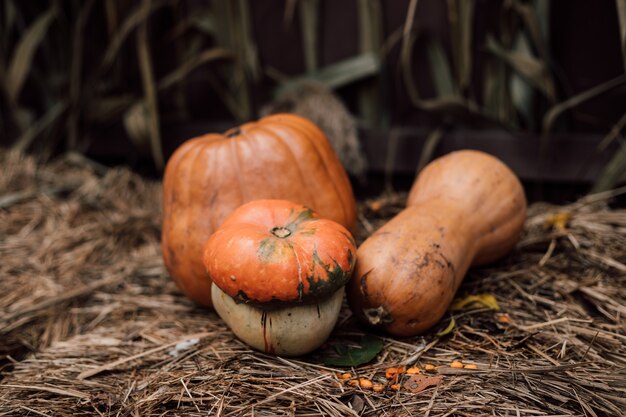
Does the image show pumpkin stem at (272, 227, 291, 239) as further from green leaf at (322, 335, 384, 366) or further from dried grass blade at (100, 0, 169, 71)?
dried grass blade at (100, 0, 169, 71)

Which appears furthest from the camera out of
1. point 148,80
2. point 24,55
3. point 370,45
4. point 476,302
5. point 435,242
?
point 24,55

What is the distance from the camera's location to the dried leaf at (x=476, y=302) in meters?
1.82

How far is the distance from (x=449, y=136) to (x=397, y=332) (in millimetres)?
1477

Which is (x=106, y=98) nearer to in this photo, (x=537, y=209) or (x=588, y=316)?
(x=537, y=209)

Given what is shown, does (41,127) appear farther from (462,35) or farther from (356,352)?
(356,352)

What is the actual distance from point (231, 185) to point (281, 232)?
372mm

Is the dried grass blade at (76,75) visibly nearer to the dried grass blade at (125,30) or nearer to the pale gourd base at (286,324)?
the dried grass blade at (125,30)

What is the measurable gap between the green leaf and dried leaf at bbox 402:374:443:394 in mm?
139

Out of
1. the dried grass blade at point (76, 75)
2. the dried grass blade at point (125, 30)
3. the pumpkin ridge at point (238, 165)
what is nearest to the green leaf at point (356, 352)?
the pumpkin ridge at point (238, 165)

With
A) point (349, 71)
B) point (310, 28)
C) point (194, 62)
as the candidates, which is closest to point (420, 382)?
point (349, 71)

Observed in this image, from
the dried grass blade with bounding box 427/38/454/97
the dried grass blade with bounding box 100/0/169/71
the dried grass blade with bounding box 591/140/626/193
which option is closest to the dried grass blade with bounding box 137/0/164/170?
the dried grass blade with bounding box 100/0/169/71

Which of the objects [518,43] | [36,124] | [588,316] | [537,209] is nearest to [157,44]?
[36,124]

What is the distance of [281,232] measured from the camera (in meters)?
1.58

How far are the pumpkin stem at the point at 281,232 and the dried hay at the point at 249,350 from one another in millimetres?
356
